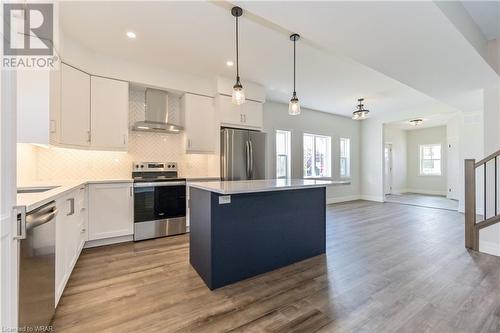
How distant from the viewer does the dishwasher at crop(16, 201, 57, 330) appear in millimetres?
1159

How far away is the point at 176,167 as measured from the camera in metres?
4.21

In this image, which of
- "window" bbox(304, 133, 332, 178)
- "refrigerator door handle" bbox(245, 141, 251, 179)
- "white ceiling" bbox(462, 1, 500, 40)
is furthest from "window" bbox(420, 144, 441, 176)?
"refrigerator door handle" bbox(245, 141, 251, 179)

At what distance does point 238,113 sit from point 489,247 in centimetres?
422

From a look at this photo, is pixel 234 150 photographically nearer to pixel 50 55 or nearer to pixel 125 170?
pixel 125 170

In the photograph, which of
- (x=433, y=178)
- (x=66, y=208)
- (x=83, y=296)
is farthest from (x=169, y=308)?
(x=433, y=178)

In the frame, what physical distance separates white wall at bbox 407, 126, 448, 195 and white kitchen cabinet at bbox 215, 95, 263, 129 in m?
8.36

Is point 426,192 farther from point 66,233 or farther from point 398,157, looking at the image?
point 66,233

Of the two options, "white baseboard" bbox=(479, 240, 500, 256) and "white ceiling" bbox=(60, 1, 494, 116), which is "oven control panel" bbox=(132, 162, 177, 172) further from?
"white baseboard" bbox=(479, 240, 500, 256)

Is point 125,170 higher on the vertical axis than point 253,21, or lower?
lower

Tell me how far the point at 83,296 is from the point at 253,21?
10.5 feet

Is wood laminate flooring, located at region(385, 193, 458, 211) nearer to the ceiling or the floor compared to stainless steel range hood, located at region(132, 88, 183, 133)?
nearer to the floor

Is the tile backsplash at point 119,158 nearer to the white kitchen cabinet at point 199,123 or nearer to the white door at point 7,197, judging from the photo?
the white kitchen cabinet at point 199,123

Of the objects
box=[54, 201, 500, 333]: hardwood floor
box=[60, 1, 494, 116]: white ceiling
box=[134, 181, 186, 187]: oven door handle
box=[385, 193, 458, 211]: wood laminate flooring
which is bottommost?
box=[54, 201, 500, 333]: hardwood floor

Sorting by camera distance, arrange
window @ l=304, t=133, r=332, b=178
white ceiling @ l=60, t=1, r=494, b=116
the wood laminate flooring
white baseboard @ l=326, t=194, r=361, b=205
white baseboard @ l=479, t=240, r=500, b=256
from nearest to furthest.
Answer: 1. white ceiling @ l=60, t=1, r=494, b=116
2. white baseboard @ l=479, t=240, r=500, b=256
3. the wood laminate flooring
4. window @ l=304, t=133, r=332, b=178
5. white baseboard @ l=326, t=194, r=361, b=205
